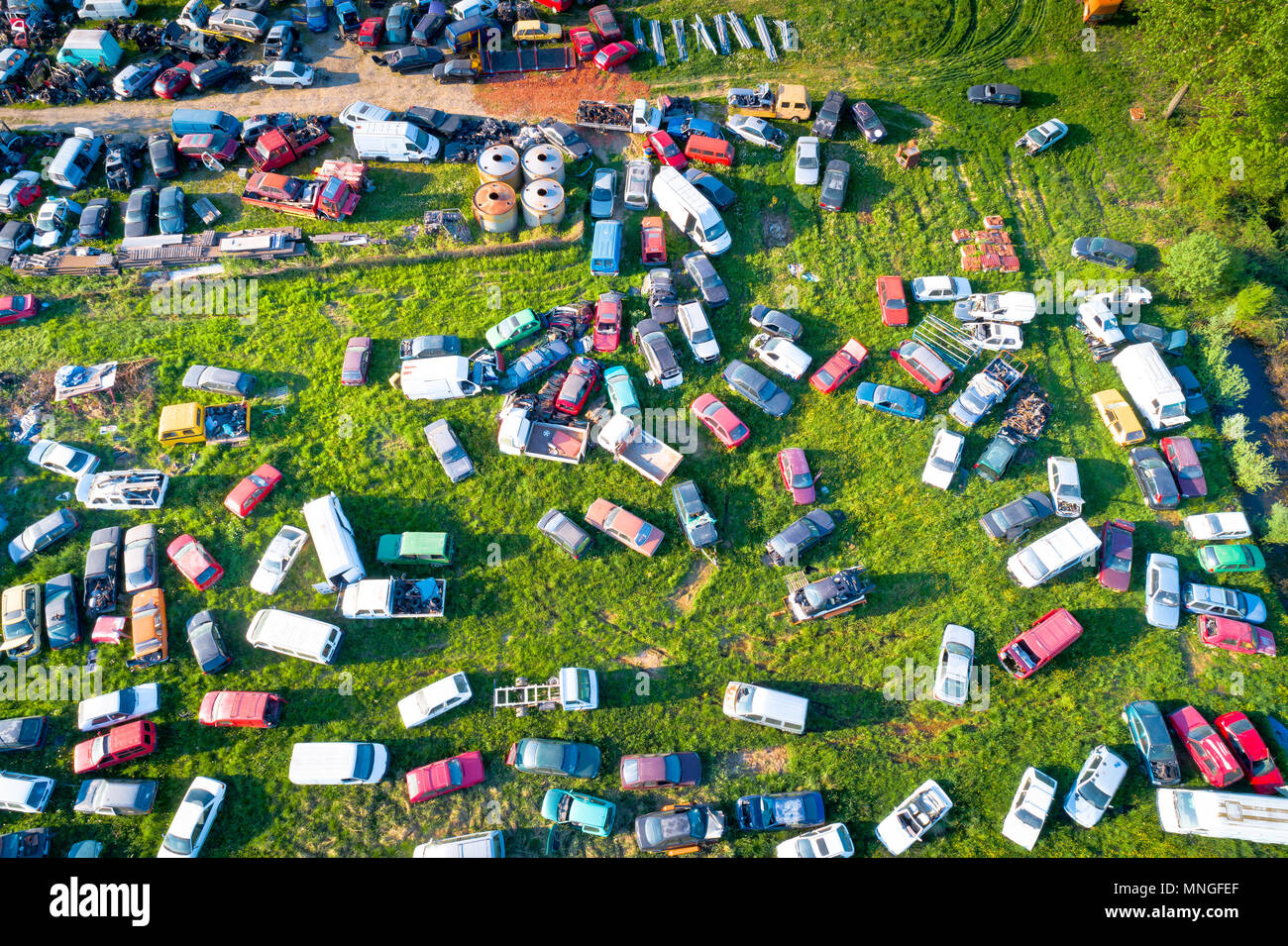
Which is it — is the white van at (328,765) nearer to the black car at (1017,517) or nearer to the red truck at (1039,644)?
the red truck at (1039,644)

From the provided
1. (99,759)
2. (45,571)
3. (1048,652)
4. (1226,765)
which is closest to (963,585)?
(1048,652)

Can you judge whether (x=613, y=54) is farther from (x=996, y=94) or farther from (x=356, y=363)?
(x=356, y=363)

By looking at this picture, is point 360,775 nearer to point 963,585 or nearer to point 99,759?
point 99,759

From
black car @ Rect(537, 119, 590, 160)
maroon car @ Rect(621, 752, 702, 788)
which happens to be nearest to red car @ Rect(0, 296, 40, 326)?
black car @ Rect(537, 119, 590, 160)

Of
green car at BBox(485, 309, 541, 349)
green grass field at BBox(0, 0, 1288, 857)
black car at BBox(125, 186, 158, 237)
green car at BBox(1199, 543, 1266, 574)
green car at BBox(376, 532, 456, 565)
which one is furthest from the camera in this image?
black car at BBox(125, 186, 158, 237)

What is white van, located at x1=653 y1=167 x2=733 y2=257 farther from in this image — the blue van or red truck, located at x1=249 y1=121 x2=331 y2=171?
red truck, located at x1=249 y1=121 x2=331 y2=171

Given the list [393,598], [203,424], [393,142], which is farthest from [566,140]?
[393,598]
